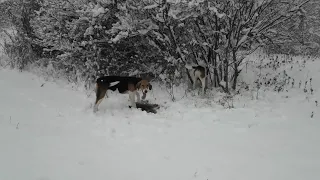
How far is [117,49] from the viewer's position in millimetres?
10375

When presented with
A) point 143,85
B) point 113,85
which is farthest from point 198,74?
point 113,85

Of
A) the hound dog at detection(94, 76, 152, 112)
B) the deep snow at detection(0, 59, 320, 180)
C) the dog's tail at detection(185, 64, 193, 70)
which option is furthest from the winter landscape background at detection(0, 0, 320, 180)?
the hound dog at detection(94, 76, 152, 112)

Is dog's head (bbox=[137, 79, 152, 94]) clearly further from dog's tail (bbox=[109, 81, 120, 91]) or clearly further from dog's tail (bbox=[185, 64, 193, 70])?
dog's tail (bbox=[185, 64, 193, 70])

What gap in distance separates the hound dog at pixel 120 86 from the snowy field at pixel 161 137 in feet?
1.23

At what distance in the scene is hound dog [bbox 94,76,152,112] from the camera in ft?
25.4

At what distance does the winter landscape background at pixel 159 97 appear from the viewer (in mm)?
4902

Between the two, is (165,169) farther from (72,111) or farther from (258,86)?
(258,86)

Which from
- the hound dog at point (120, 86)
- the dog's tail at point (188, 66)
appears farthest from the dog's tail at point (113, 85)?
the dog's tail at point (188, 66)

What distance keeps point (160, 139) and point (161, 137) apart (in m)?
0.11

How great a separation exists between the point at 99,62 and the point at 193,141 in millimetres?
5379

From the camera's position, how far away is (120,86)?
796 centimetres

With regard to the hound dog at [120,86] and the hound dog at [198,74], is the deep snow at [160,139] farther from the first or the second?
the hound dog at [198,74]

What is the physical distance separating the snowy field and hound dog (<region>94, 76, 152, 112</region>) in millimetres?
376

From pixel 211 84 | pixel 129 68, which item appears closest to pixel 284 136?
pixel 211 84
